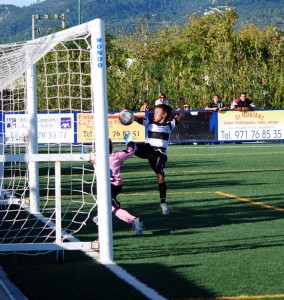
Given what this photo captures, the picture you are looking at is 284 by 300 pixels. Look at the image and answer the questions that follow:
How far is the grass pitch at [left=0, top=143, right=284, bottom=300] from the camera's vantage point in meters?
9.27

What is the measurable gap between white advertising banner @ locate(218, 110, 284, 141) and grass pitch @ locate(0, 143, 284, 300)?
58.4 ft

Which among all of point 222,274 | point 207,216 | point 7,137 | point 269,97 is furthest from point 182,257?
point 269,97

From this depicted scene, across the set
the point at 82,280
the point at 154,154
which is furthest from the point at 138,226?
the point at 154,154

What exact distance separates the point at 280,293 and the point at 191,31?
85.4m

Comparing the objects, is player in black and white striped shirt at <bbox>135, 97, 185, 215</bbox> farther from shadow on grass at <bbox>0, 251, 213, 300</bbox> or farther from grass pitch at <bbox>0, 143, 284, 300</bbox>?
shadow on grass at <bbox>0, 251, 213, 300</bbox>

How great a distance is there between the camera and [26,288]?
30.8ft

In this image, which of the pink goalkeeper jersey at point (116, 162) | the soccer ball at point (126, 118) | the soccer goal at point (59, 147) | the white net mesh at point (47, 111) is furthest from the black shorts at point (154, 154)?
the pink goalkeeper jersey at point (116, 162)

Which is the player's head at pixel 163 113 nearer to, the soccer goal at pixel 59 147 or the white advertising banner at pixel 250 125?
the soccer goal at pixel 59 147

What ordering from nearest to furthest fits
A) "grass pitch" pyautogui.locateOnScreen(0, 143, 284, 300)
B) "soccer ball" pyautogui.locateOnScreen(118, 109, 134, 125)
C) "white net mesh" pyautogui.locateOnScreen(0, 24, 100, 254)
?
1. "grass pitch" pyautogui.locateOnScreen(0, 143, 284, 300)
2. "white net mesh" pyautogui.locateOnScreen(0, 24, 100, 254)
3. "soccer ball" pyautogui.locateOnScreen(118, 109, 134, 125)

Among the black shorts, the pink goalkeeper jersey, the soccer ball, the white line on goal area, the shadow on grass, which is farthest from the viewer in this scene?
the black shorts

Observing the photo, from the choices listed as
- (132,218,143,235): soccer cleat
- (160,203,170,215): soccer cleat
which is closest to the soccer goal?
(132,218,143,235): soccer cleat

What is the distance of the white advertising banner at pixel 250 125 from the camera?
3903 centimetres

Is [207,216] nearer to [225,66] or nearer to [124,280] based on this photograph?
[124,280]

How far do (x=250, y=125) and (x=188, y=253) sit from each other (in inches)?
1107
